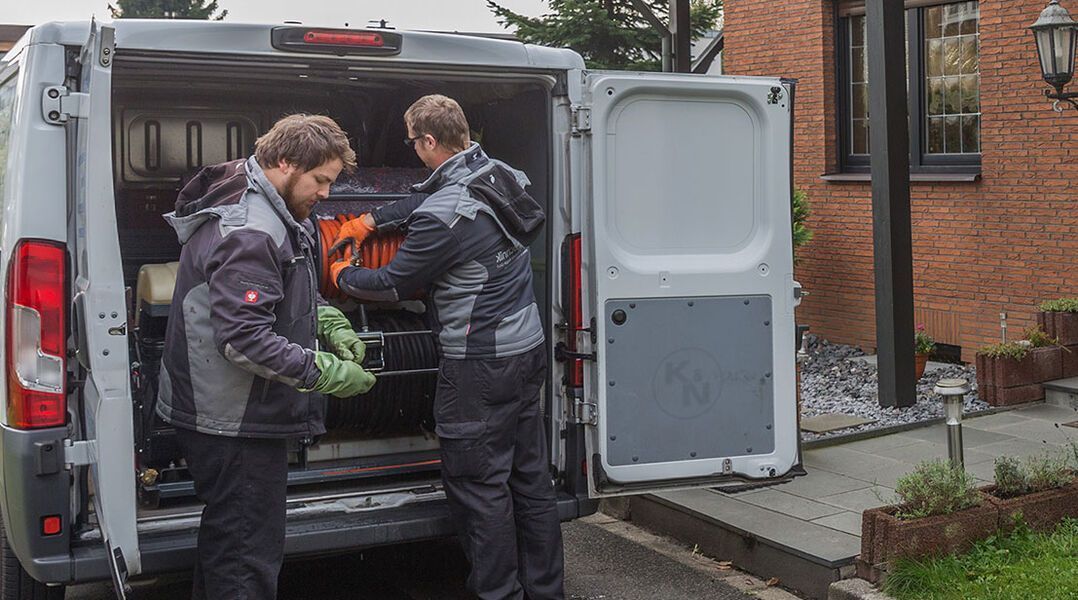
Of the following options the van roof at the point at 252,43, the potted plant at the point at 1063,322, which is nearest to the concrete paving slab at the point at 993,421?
the potted plant at the point at 1063,322

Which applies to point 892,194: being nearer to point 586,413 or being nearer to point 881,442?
point 881,442

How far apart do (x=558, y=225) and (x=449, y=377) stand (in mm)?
745

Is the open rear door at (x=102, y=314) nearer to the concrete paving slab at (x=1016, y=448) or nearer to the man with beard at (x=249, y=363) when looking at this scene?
the man with beard at (x=249, y=363)

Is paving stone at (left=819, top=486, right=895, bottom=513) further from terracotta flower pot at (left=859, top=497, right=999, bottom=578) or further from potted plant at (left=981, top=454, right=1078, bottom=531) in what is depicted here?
terracotta flower pot at (left=859, top=497, right=999, bottom=578)

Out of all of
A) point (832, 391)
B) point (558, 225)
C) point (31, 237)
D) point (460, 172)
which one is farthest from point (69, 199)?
point (832, 391)

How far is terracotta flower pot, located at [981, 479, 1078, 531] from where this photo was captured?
206 inches

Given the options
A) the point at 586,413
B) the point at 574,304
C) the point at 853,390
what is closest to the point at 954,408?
the point at 586,413

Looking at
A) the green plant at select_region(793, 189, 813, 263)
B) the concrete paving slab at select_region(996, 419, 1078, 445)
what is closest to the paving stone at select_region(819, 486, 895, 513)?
the concrete paving slab at select_region(996, 419, 1078, 445)

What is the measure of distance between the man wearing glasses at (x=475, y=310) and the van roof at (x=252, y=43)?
0.26m

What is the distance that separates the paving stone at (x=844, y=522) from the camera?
573 cm

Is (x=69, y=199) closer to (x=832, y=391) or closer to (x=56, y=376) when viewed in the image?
(x=56, y=376)

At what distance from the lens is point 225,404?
164 inches

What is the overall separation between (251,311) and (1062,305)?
694 centimetres

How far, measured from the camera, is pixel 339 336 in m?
4.62
